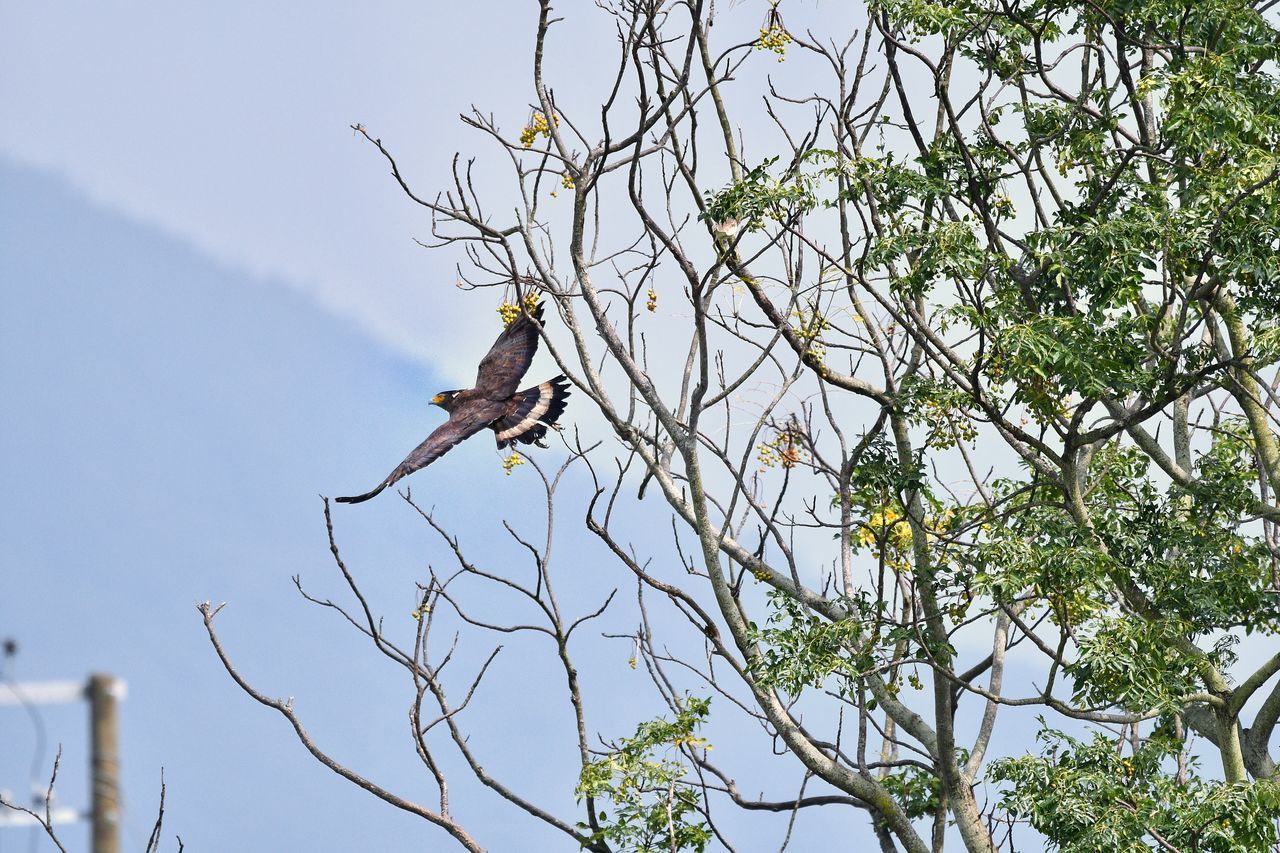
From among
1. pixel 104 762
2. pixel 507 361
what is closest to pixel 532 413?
pixel 507 361

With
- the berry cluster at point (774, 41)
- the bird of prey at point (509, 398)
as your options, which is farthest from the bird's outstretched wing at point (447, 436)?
the berry cluster at point (774, 41)

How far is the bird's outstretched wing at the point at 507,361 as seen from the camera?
27.7ft

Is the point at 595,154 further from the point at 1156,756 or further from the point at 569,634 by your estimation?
the point at 1156,756

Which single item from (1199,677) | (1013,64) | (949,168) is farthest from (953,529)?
(1013,64)

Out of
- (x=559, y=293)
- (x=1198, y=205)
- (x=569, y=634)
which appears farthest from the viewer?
(x=569, y=634)

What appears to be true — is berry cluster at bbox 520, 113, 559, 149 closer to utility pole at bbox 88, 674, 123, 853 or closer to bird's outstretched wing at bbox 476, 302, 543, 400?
bird's outstretched wing at bbox 476, 302, 543, 400

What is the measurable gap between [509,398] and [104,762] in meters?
5.03

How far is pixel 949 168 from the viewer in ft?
25.6

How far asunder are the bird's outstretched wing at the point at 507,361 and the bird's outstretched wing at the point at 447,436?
0.10 metres

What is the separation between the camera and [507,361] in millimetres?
8570

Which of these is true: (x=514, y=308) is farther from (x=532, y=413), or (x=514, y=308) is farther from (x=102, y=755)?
(x=102, y=755)

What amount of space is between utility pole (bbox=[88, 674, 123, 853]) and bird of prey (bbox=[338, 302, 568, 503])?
4403mm

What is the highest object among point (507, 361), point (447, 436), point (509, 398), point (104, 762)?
point (507, 361)

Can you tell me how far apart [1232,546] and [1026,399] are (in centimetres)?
241
